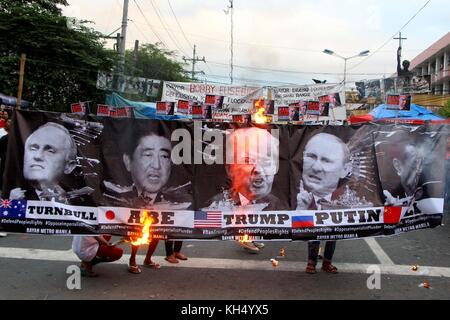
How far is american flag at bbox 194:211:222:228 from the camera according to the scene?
5.26 meters

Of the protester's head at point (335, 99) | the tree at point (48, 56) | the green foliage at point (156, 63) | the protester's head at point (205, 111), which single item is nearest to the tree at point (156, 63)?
the green foliage at point (156, 63)

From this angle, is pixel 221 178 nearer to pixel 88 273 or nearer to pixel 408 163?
pixel 88 273

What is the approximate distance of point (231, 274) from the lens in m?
5.90

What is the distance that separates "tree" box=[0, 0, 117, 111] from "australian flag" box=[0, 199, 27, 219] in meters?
15.3

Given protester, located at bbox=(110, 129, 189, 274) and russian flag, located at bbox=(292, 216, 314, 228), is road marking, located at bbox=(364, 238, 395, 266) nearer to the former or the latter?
russian flag, located at bbox=(292, 216, 314, 228)

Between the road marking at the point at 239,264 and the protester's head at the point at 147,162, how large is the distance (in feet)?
4.91

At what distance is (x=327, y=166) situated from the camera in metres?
5.35

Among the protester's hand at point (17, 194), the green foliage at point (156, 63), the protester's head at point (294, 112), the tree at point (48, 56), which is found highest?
the green foliage at point (156, 63)

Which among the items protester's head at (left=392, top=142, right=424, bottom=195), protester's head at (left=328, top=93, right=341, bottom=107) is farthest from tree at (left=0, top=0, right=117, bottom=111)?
protester's head at (left=392, top=142, right=424, bottom=195)

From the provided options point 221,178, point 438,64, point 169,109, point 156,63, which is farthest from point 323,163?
point 438,64

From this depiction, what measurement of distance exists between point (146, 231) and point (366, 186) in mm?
2601

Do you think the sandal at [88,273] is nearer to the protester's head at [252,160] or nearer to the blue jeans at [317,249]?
the protester's head at [252,160]

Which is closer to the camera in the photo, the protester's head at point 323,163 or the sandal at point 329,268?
the protester's head at point 323,163

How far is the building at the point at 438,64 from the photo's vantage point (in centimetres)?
4778
